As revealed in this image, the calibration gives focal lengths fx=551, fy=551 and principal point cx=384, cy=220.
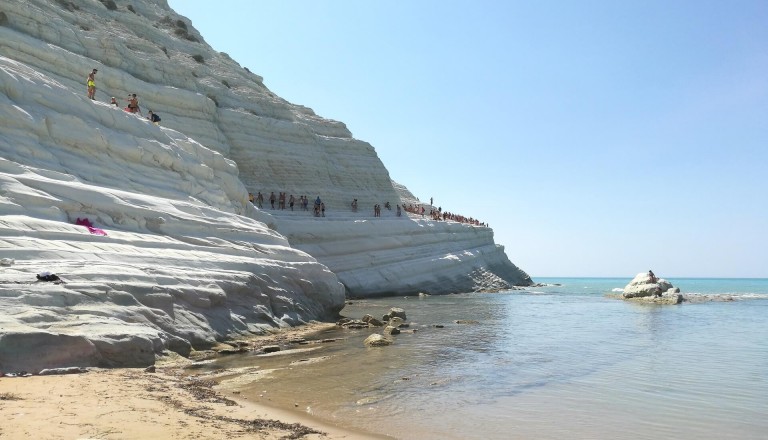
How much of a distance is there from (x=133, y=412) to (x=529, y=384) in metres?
6.90

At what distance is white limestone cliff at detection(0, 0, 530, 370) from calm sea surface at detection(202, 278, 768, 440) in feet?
8.14

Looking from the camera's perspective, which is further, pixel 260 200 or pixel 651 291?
pixel 651 291

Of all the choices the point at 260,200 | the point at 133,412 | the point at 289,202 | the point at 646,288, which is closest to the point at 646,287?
the point at 646,288

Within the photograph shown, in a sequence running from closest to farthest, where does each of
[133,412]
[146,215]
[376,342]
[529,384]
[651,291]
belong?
[133,412] → [529,384] → [376,342] → [146,215] → [651,291]

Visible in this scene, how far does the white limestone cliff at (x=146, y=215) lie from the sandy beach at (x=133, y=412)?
1196 mm

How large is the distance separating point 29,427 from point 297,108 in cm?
4277

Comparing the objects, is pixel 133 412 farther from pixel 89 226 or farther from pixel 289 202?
pixel 289 202

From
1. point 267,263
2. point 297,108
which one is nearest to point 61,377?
point 267,263

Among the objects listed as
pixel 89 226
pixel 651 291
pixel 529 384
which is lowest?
pixel 529 384

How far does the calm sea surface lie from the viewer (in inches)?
299

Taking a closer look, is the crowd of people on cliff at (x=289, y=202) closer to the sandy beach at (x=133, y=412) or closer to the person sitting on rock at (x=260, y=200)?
the person sitting on rock at (x=260, y=200)

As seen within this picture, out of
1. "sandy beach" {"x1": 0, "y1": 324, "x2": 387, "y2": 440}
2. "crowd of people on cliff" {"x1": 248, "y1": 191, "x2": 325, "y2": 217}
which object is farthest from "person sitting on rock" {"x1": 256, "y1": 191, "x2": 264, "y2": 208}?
"sandy beach" {"x1": 0, "y1": 324, "x2": 387, "y2": 440}

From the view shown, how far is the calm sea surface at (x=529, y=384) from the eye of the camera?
7.61 metres

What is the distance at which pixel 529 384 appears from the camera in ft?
34.1
